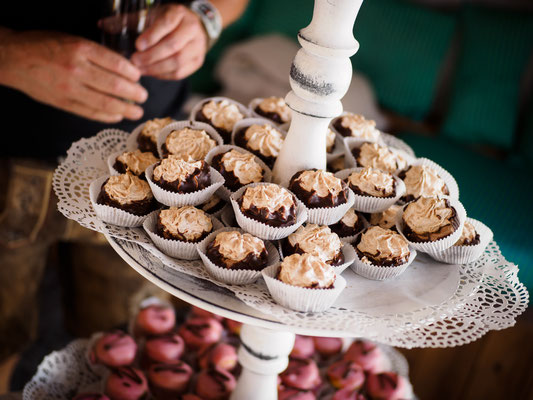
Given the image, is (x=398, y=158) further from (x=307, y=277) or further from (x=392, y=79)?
(x=392, y=79)

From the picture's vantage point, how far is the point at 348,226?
1024 mm

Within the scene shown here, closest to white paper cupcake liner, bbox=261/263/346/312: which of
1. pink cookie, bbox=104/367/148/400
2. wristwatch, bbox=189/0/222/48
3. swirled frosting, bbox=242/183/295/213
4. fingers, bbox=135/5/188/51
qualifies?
swirled frosting, bbox=242/183/295/213

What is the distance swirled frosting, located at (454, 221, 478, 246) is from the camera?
1.00 metres

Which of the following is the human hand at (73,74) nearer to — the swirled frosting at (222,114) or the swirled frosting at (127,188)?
the swirled frosting at (222,114)

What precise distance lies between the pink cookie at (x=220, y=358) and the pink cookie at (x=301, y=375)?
0.13 metres

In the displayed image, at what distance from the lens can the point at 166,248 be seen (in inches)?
36.5

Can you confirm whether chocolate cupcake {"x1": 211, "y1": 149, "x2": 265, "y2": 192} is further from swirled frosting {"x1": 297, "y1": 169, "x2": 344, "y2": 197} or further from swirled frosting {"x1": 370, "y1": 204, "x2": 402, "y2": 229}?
swirled frosting {"x1": 370, "y1": 204, "x2": 402, "y2": 229}

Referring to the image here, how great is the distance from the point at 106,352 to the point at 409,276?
0.77 meters

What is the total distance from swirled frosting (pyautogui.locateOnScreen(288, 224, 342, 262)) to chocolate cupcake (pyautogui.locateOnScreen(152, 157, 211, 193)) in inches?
7.9

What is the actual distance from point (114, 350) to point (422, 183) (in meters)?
0.84

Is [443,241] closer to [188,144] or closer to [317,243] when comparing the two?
[317,243]

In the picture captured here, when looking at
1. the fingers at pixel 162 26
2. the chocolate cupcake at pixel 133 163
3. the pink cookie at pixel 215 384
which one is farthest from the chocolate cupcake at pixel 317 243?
the fingers at pixel 162 26

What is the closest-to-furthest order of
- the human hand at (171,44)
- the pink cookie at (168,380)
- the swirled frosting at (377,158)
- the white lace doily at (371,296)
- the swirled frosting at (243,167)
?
1. the white lace doily at (371,296)
2. the swirled frosting at (243,167)
3. the swirled frosting at (377,158)
4. the pink cookie at (168,380)
5. the human hand at (171,44)

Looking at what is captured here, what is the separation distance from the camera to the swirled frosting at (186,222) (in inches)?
36.0
